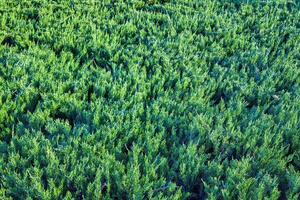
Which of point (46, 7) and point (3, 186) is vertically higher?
point (46, 7)

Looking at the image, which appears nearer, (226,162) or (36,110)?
(226,162)

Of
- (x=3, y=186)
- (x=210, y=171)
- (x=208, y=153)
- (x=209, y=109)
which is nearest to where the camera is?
(x=3, y=186)

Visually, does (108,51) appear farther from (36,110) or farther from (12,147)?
(12,147)

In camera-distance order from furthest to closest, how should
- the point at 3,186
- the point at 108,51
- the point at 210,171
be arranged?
the point at 108,51
the point at 210,171
the point at 3,186

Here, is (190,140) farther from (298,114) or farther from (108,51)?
(108,51)

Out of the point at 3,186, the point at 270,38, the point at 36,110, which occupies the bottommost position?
the point at 3,186

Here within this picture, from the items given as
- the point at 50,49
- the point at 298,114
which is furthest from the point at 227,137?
the point at 50,49
